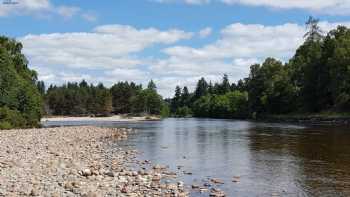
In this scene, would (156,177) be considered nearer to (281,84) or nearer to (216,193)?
(216,193)

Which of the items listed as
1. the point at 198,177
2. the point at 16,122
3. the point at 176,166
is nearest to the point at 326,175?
the point at 198,177

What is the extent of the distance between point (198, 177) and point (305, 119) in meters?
86.2

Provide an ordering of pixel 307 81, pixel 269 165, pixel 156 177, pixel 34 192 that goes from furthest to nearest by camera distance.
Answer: pixel 307 81 < pixel 269 165 < pixel 156 177 < pixel 34 192

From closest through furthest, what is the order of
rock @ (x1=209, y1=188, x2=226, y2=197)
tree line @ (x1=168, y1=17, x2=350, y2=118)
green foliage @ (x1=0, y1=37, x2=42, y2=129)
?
rock @ (x1=209, y1=188, x2=226, y2=197) → green foliage @ (x1=0, y1=37, x2=42, y2=129) → tree line @ (x1=168, y1=17, x2=350, y2=118)

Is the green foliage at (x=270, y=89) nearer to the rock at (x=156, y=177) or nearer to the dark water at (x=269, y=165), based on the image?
the dark water at (x=269, y=165)

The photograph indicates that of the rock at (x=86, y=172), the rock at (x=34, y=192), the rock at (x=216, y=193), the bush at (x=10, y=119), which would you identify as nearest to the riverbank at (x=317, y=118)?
the bush at (x=10, y=119)

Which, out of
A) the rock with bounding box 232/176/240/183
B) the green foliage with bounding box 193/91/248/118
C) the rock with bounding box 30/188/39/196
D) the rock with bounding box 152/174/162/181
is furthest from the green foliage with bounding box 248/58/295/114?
the rock with bounding box 30/188/39/196

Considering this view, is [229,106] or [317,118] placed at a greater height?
[229,106]

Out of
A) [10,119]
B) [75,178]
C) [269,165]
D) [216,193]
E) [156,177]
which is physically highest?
[10,119]

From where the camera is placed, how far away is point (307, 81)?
114 m

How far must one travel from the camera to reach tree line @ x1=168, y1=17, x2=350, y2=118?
9881 cm

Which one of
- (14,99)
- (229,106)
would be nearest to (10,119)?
(14,99)

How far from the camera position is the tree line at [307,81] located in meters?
98.8

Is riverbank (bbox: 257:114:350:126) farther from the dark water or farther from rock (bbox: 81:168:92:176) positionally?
rock (bbox: 81:168:92:176)
